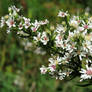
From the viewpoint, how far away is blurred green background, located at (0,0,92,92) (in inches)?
170

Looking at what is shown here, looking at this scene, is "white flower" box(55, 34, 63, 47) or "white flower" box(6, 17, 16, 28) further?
"white flower" box(6, 17, 16, 28)

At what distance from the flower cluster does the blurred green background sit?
197cm

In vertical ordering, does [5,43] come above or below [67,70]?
above

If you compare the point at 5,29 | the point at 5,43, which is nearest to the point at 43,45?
the point at 5,29

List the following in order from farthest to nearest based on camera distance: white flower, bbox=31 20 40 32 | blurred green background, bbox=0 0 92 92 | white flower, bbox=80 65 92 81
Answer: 1. blurred green background, bbox=0 0 92 92
2. white flower, bbox=31 20 40 32
3. white flower, bbox=80 65 92 81

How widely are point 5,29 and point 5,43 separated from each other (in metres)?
2.68

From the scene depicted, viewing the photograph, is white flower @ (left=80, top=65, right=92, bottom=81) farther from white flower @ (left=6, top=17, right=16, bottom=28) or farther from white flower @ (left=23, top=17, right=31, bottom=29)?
white flower @ (left=6, top=17, right=16, bottom=28)

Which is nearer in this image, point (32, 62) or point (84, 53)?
point (84, 53)

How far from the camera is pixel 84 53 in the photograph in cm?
194

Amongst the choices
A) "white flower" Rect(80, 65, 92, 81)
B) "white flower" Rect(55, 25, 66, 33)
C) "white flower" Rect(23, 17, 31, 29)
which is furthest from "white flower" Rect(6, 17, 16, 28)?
"white flower" Rect(80, 65, 92, 81)

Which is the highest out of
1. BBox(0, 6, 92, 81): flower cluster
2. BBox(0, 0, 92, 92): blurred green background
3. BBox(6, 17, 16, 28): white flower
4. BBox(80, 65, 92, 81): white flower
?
BBox(0, 0, 92, 92): blurred green background

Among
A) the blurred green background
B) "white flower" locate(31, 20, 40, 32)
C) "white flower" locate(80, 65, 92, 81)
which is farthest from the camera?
the blurred green background

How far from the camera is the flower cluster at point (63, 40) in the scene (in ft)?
6.26

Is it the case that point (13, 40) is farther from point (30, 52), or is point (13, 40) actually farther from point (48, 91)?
point (48, 91)
